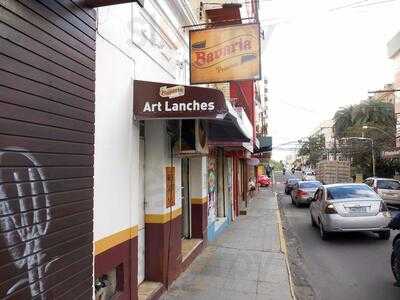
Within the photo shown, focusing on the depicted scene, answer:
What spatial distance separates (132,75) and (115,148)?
3.93 feet

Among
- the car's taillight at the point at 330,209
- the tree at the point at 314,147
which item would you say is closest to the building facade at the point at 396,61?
the car's taillight at the point at 330,209

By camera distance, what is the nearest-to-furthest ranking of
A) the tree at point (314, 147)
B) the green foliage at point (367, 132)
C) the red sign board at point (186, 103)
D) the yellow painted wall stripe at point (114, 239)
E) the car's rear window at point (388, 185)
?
1. the yellow painted wall stripe at point (114, 239)
2. the red sign board at point (186, 103)
3. the car's rear window at point (388, 185)
4. the green foliage at point (367, 132)
5. the tree at point (314, 147)

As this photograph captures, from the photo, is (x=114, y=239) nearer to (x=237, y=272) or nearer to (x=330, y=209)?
(x=237, y=272)

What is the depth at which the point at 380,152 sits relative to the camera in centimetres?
4853

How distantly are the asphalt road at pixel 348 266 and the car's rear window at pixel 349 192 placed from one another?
3.85ft

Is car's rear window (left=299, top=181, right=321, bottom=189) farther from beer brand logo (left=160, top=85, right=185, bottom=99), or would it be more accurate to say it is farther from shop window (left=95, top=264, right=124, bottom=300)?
shop window (left=95, top=264, right=124, bottom=300)

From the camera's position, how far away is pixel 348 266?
10305mm

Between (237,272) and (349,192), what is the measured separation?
5882mm

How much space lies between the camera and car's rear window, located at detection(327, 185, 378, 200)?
44.2 ft

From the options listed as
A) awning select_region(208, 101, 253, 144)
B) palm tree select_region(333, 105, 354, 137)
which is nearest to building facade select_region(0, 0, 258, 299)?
awning select_region(208, 101, 253, 144)

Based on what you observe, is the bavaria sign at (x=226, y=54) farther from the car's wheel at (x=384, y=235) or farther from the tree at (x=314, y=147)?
the tree at (x=314, y=147)

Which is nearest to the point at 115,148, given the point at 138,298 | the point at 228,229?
the point at 138,298

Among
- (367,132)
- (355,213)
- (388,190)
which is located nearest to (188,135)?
(355,213)

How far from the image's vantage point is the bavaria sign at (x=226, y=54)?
29.3ft
